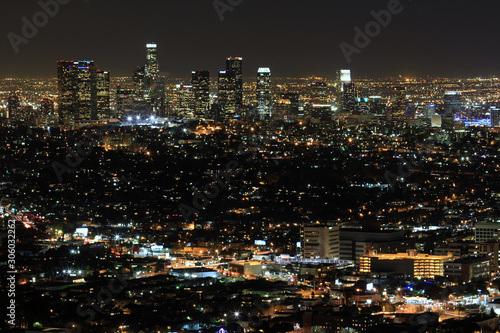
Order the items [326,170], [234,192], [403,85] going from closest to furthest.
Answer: [234,192] < [326,170] < [403,85]

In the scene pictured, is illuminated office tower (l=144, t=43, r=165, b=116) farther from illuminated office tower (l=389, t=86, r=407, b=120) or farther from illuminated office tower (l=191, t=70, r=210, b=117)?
illuminated office tower (l=389, t=86, r=407, b=120)

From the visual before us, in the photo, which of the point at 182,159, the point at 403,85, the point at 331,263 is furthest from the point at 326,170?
the point at 403,85

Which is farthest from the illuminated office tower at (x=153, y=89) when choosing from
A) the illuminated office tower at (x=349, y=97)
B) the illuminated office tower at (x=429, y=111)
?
the illuminated office tower at (x=429, y=111)

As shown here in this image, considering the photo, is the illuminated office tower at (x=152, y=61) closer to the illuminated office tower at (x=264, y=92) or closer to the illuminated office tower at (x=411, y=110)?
the illuminated office tower at (x=264, y=92)

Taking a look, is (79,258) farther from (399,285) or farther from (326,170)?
(326,170)

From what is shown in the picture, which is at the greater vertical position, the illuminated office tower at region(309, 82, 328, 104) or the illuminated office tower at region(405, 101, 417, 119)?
the illuminated office tower at region(309, 82, 328, 104)

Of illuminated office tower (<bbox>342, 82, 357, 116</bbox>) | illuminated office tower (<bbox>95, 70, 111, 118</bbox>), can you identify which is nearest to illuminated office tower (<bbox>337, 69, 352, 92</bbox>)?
illuminated office tower (<bbox>342, 82, 357, 116</bbox>)
